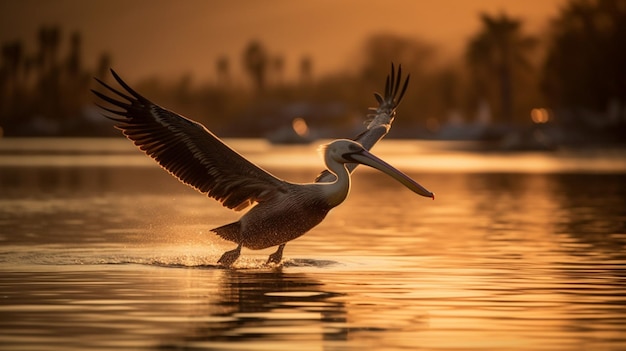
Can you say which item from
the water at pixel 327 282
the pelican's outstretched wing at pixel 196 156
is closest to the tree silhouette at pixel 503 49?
the water at pixel 327 282

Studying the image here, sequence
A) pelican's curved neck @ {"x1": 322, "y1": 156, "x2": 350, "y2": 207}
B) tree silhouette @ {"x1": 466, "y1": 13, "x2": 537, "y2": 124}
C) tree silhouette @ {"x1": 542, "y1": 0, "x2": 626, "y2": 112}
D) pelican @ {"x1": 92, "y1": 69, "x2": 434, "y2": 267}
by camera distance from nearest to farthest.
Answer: pelican's curved neck @ {"x1": 322, "y1": 156, "x2": 350, "y2": 207} < pelican @ {"x1": 92, "y1": 69, "x2": 434, "y2": 267} < tree silhouette @ {"x1": 542, "y1": 0, "x2": 626, "y2": 112} < tree silhouette @ {"x1": 466, "y1": 13, "x2": 537, "y2": 124}

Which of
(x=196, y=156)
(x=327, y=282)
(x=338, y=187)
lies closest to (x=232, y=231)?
(x=196, y=156)

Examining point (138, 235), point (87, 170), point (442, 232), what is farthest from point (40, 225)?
point (87, 170)

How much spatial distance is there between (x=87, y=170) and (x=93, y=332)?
44757 mm

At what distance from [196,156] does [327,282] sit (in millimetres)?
2377

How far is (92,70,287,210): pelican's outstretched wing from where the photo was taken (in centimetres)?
1634

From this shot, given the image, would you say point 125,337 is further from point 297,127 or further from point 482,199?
point 297,127

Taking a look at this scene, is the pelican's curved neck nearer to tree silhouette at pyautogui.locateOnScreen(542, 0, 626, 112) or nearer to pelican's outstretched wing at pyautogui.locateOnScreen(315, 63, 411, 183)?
pelican's outstretched wing at pyautogui.locateOnScreen(315, 63, 411, 183)

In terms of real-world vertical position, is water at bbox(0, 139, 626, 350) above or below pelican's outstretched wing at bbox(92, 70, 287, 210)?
below

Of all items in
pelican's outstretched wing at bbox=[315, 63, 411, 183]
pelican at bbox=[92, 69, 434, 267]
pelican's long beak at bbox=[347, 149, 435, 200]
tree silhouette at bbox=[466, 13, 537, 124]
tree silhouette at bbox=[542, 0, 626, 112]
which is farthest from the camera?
tree silhouette at bbox=[466, 13, 537, 124]

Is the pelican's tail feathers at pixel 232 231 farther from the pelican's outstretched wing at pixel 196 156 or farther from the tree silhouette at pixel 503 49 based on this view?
the tree silhouette at pixel 503 49

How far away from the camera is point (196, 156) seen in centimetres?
1656

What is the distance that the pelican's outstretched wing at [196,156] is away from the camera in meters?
16.3

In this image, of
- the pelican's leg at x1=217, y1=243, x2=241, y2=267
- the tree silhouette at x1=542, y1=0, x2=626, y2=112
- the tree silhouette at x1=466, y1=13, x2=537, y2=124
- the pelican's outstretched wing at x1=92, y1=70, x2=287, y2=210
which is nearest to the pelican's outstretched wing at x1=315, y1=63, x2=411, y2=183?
the pelican's outstretched wing at x1=92, y1=70, x2=287, y2=210
